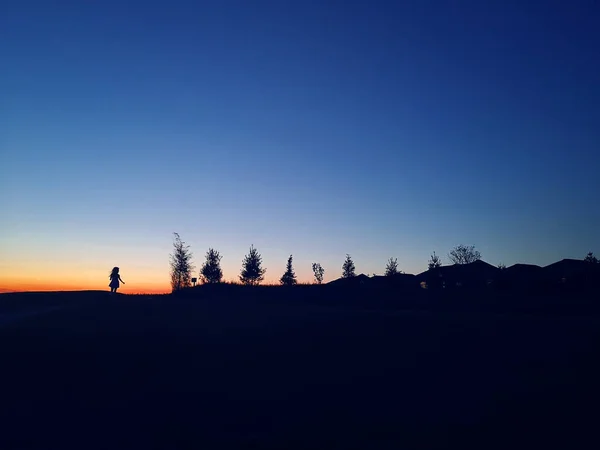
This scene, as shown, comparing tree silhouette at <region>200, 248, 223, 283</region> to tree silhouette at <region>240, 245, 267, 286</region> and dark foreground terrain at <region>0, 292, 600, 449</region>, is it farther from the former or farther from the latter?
dark foreground terrain at <region>0, 292, 600, 449</region>

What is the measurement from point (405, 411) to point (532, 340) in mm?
7699

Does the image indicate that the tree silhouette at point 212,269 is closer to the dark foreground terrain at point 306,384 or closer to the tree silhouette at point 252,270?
the tree silhouette at point 252,270

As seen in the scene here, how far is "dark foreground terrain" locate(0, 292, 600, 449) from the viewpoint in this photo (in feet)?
39.2

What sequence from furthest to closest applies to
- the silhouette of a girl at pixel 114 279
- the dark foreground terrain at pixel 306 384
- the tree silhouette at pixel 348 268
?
the tree silhouette at pixel 348 268
the silhouette of a girl at pixel 114 279
the dark foreground terrain at pixel 306 384

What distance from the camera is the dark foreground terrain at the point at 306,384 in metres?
12.0

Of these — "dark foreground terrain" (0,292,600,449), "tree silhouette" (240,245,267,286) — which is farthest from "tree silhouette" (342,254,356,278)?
"dark foreground terrain" (0,292,600,449)

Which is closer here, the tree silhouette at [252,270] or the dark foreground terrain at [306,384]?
the dark foreground terrain at [306,384]

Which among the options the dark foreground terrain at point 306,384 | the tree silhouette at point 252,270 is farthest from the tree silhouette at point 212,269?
the dark foreground terrain at point 306,384

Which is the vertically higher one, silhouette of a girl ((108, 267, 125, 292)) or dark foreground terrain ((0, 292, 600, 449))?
silhouette of a girl ((108, 267, 125, 292))

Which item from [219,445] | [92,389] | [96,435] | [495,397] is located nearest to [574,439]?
[495,397]

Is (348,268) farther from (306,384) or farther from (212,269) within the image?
(306,384)

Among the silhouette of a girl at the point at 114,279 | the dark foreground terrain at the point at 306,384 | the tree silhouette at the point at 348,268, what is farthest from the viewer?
the tree silhouette at the point at 348,268

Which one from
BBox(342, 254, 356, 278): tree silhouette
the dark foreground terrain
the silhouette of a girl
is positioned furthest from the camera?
BBox(342, 254, 356, 278): tree silhouette

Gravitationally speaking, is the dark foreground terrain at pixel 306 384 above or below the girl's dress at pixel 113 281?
below
